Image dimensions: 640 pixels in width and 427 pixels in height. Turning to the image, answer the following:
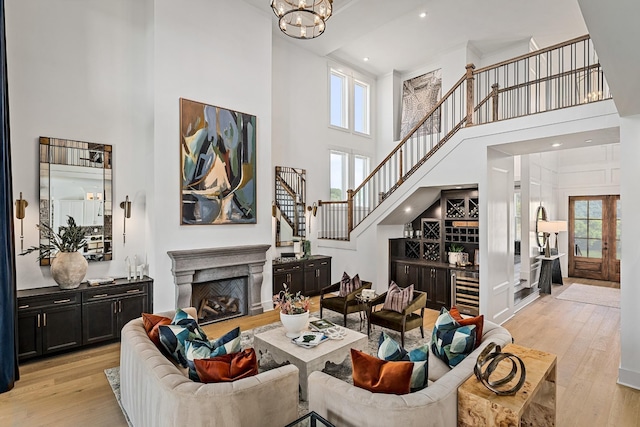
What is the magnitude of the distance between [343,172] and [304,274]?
10.5 ft

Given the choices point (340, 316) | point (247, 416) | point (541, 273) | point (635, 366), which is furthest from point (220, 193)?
point (541, 273)

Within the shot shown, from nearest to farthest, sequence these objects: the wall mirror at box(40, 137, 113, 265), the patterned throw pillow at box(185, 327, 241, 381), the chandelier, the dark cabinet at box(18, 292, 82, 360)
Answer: the patterned throw pillow at box(185, 327, 241, 381)
the chandelier
the dark cabinet at box(18, 292, 82, 360)
the wall mirror at box(40, 137, 113, 265)

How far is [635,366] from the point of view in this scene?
3.60 metres

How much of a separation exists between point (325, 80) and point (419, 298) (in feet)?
19.7

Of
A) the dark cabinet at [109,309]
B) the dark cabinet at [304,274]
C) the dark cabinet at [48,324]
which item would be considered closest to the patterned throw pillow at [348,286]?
the dark cabinet at [304,274]

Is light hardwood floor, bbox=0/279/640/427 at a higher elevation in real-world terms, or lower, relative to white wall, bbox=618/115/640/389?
lower

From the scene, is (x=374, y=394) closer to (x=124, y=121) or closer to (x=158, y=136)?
(x=158, y=136)

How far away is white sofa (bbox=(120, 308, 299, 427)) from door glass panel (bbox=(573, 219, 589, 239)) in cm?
1015

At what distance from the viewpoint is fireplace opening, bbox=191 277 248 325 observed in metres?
5.60

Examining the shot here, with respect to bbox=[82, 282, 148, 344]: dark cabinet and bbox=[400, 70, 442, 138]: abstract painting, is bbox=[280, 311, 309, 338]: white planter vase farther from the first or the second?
bbox=[400, 70, 442, 138]: abstract painting

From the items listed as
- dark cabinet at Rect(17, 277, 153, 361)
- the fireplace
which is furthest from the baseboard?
dark cabinet at Rect(17, 277, 153, 361)

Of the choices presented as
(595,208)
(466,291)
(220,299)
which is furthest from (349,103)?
(595,208)

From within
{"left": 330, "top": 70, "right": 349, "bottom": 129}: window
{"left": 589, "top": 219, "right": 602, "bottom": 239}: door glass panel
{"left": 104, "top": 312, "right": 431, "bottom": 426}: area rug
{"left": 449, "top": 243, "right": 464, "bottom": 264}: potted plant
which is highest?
{"left": 330, "top": 70, "right": 349, "bottom": 129}: window

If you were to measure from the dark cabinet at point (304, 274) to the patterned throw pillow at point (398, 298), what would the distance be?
101 inches
